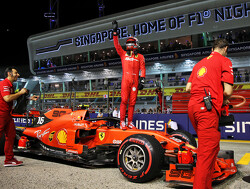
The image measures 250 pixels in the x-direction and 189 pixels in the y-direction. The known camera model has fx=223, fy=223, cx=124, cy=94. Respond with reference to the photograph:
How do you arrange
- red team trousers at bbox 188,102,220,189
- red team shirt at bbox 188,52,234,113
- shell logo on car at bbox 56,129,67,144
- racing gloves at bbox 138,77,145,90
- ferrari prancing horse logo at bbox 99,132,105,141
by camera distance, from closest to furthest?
red team trousers at bbox 188,102,220,189 → red team shirt at bbox 188,52,234,113 → ferrari prancing horse logo at bbox 99,132,105,141 → shell logo on car at bbox 56,129,67,144 → racing gloves at bbox 138,77,145,90

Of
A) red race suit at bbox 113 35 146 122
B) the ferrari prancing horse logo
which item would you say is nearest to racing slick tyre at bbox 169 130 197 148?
red race suit at bbox 113 35 146 122

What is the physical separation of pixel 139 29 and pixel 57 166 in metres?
22.4

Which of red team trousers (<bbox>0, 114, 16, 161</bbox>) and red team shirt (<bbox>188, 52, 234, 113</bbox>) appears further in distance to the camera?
red team trousers (<bbox>0, 114, 16, 161</bbox>)

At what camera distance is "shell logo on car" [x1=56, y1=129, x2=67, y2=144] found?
4523mm

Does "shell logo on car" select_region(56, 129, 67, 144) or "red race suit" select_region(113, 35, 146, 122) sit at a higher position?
"red race suit" select_region(113, 35, 146, 122)

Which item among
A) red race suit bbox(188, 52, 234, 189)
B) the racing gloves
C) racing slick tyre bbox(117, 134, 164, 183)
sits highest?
the racing gloves

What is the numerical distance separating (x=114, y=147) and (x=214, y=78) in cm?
228

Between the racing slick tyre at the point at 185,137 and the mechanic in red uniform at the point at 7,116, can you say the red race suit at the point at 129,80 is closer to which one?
the racing slick tyre at the point at 185,137

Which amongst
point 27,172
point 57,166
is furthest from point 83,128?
point 27,172

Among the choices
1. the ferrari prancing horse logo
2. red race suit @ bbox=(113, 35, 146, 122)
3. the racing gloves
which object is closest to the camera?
the ferrari prancing horse logo

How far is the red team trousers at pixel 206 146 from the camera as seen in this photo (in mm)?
2338

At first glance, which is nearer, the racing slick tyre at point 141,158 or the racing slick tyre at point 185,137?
the racing slick tyre at point 141,158

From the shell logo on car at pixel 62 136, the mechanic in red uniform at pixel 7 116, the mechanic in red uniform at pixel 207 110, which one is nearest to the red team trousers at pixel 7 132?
the mechanic in red uniform at pixel 7 116

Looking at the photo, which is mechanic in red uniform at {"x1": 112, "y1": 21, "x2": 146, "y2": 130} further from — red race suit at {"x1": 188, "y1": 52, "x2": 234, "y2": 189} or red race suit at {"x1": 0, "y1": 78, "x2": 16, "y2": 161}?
red race suit at {"x1": 188, "y1": 52, "x2": 234, "y2": 189}
